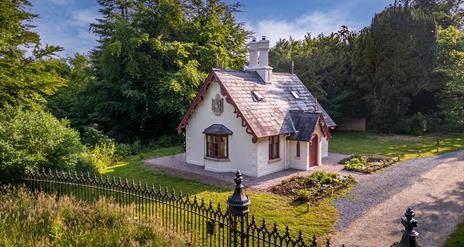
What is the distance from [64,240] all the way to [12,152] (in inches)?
226

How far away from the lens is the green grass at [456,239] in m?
10.0

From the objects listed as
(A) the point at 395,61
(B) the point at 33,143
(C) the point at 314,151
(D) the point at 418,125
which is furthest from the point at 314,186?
(A) the point at 395,61

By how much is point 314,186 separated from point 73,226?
1019 centimetres

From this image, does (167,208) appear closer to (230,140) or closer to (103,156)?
(230,140)

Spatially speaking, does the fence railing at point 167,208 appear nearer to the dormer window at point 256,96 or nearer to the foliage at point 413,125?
the dormer window at point 256,96

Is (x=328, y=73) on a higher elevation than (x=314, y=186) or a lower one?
higher

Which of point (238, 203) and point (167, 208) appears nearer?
point (238, 203)

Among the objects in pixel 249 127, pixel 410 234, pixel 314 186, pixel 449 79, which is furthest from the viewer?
pixel 449 79

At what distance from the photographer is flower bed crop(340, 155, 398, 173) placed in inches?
738

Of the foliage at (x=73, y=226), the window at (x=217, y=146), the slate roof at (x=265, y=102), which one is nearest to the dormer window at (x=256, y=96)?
the slate roof at (x=265, y=102)

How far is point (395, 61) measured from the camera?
3419 cm

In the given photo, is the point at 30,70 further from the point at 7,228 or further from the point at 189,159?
the point at 189,159

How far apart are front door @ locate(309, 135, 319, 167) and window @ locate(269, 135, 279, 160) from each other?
7.15 ft

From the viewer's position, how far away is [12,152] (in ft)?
Answer: 39.6
